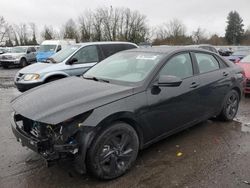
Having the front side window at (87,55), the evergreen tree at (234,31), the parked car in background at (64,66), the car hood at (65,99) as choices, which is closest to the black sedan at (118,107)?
the car hood at (65,99)

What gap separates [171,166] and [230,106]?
2451 mm

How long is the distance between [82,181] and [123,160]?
56cm

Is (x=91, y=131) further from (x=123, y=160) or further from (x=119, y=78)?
(x=119, y=78)

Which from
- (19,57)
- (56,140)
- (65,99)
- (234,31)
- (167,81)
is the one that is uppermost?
(234,31)

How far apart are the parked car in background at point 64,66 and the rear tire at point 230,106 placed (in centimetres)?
413

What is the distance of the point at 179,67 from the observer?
4.43 meters

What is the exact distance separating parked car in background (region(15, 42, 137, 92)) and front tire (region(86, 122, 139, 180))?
463 cm

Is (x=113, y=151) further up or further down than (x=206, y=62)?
further down

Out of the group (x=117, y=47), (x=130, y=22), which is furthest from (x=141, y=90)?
(x=130, y=22)

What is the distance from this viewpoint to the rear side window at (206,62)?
4.85 metres

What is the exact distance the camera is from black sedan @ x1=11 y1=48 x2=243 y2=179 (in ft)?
10.1

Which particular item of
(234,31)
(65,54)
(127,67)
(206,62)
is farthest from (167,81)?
(234,31)

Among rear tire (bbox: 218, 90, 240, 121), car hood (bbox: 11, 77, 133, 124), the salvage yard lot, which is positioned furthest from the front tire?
rear tire (bbox: 218, 90, 240, 121)

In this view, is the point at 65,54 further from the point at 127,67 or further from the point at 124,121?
the point at 124,121
